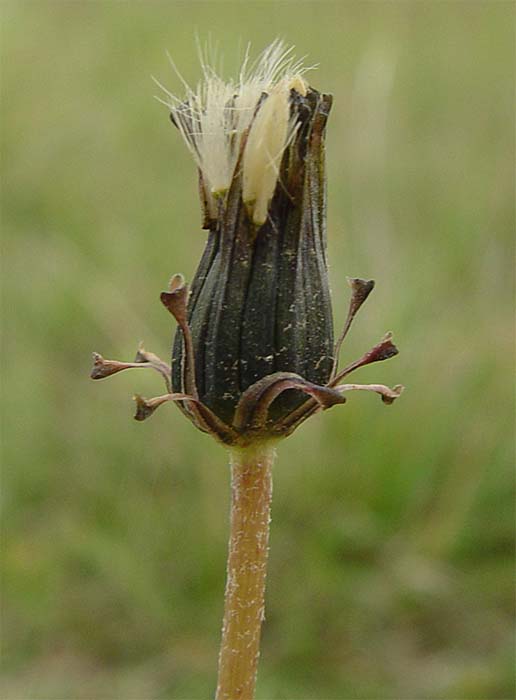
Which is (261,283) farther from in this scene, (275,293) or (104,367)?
(104,367)

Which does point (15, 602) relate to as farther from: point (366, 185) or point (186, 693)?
point (366, 185)

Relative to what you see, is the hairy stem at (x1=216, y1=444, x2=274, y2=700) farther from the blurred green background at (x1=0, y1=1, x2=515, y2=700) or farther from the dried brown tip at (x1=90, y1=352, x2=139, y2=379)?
the blurred green background at (x1=0, y1=1, x2=515, y2=700)

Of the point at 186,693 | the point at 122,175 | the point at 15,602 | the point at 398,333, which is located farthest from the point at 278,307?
the point at 122,175

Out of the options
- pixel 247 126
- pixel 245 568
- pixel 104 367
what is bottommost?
pixel 245 568

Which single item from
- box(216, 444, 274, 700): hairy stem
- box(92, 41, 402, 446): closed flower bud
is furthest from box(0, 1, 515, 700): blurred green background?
box(92, 41, 402, 446): closed flower bud

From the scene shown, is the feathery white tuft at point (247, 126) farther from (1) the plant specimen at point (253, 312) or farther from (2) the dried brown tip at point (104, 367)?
(2) the dried brown tip at point (104, 367)

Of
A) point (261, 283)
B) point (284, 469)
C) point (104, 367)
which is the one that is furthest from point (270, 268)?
point (284, 469)
